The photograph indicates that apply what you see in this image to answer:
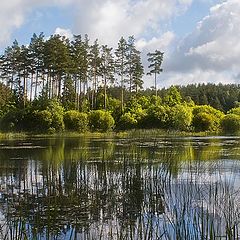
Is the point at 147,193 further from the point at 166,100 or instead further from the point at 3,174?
the point at 166,100

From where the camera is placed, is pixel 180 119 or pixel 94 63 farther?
pixel 94 63

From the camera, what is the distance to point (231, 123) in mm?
61656

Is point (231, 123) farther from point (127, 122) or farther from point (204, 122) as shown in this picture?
point (127, 122)

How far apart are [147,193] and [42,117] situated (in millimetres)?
43063

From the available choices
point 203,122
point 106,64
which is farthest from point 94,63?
point 203,122

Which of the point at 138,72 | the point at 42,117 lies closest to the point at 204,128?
the point at 138,72

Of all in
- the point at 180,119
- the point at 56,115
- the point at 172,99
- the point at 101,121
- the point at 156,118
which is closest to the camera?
the point at 56,115

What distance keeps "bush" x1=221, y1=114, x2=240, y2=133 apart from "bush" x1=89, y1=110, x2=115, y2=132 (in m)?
15.8

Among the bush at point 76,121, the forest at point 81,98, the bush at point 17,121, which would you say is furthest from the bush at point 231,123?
the bush at point 17,121

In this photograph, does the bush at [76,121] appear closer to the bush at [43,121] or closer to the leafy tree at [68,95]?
the bush at [43,121]

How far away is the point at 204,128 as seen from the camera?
60.8 meters

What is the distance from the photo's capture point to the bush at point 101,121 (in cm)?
5553

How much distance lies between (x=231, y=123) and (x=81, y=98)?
22.2 meters

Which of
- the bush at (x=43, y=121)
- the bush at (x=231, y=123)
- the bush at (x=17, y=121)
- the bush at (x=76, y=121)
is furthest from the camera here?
the bush at (x=231, y=123)
